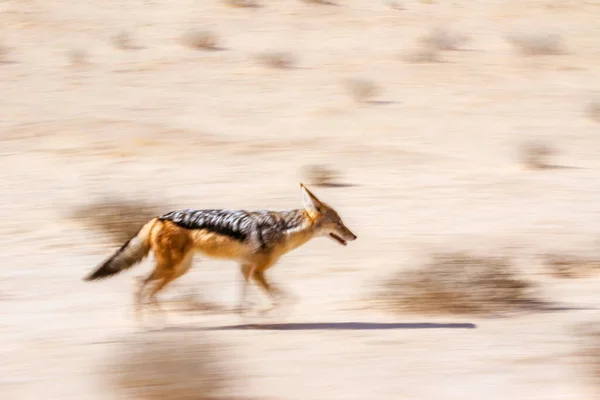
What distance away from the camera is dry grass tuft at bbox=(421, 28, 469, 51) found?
24.8 m

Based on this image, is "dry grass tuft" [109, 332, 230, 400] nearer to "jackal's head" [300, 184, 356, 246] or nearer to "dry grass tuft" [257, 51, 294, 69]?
"jackal's head" [300, 184, 356, 246]

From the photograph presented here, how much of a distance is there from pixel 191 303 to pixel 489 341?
2.67 meters

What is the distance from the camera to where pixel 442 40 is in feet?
82.0

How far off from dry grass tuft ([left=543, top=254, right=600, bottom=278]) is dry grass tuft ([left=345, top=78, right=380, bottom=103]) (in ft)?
29.8

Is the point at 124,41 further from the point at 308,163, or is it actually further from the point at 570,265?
the point at 570,265

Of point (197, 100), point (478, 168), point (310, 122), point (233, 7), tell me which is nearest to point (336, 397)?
point (478, 168)

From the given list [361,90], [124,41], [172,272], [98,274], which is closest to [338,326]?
[172,272]

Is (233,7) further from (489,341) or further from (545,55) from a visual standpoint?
(489,341)

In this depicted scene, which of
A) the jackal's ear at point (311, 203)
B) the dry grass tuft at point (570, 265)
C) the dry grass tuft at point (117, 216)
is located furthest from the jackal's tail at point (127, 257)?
the dry grass tuft at point (570, 265)

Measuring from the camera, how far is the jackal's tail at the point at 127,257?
8.93 meters

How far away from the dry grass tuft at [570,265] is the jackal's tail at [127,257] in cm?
428

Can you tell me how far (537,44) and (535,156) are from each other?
8870 mm

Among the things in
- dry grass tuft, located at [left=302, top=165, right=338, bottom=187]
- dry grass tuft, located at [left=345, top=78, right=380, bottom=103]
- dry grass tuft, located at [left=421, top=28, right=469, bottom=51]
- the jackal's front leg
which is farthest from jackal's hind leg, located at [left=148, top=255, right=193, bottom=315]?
dry grass tuft, located at [left=421, top=28, right=469, bottom=51]

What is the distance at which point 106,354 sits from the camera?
804 cm
